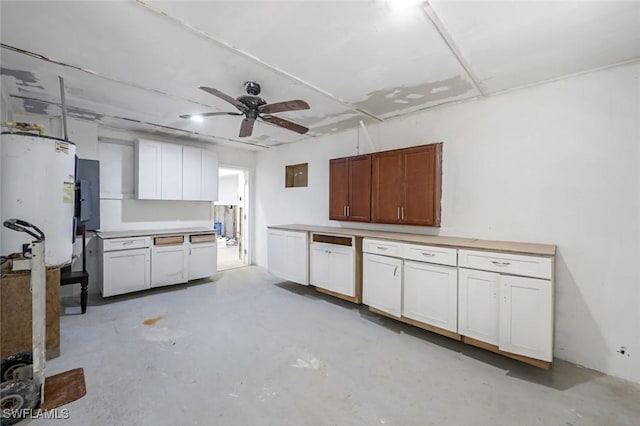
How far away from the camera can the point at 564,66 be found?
2299 mm

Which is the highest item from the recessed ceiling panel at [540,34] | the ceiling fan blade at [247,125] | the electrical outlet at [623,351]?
the recessed ceiling panel at [540,34]

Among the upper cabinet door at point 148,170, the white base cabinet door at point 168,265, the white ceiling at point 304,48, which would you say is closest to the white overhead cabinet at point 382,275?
the white ceiling at point 304,48

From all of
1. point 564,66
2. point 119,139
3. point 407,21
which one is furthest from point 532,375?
point 119,139

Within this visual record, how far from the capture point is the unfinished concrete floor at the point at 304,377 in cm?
179

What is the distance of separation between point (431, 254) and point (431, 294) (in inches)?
16.0

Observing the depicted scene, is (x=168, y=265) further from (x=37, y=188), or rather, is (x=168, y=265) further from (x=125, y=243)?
(x=37, y=188)

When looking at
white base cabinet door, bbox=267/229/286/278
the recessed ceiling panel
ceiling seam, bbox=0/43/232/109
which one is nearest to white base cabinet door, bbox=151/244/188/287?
white base cabinet door, bbox=267/229/286/278

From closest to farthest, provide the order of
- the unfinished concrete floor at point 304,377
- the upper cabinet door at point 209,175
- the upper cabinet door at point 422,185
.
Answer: the unfinished concrete floor at point 304,377 → the upper cabinet door at point 422,185 → the upper cabinet door at point 209,175

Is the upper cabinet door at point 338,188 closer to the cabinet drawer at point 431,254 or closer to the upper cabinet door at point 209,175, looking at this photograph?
the cabinet drawer at point 431,254

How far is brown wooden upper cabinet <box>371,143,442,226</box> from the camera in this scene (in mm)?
3141

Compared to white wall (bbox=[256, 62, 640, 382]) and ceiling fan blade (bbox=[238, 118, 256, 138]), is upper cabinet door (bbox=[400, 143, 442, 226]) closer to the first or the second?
white wall (bbox=[256, 62, 640, 382])

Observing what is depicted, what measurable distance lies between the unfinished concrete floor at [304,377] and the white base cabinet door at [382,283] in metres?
0.25

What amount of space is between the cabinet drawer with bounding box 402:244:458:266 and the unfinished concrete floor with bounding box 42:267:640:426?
0.85m

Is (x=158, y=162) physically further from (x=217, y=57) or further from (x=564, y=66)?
(x=564, y=66)
